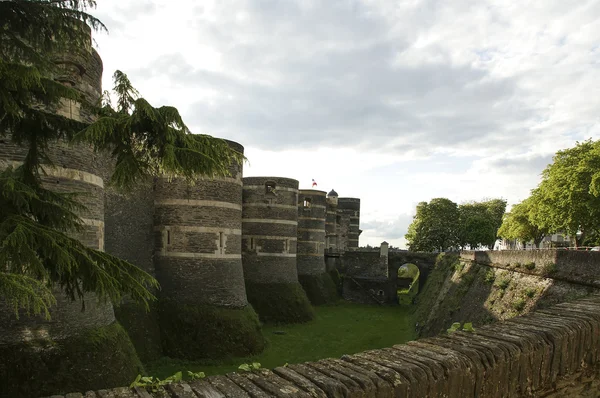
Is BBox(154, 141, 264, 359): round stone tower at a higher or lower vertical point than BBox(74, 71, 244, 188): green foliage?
lower

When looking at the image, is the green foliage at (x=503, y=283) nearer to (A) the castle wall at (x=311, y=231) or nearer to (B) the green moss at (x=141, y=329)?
(B) the green moss at (x=141, y=329)

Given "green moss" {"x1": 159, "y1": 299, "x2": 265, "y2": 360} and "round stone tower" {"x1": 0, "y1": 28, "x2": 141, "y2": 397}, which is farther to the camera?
"green moss" {"x1": 159, "y1": 299, "x2": 265, "y2": 360}

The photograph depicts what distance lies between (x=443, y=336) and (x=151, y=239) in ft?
53.1

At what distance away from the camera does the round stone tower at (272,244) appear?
28.3 metres

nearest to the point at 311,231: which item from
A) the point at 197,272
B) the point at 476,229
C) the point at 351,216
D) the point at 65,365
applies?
the point at 197,272

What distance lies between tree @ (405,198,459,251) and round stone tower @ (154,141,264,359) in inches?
1963

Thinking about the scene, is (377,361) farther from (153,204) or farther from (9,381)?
(153,204)

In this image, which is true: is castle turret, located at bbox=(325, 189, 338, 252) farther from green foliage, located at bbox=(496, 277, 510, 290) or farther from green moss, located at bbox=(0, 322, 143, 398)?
green moss, located at bbox=(0, 322, 143, 398)

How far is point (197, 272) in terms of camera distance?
63.5ft

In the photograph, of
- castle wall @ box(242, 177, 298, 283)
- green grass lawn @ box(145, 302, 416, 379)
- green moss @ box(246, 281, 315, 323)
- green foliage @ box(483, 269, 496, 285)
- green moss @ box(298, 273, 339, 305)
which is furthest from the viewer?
green moss @ box(298, 273, 339, 305)

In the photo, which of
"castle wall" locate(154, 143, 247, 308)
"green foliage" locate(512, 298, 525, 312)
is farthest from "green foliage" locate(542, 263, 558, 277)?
"castle wall" locate(154, 143, 247, 308)

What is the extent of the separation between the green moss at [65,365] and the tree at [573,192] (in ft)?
93.2

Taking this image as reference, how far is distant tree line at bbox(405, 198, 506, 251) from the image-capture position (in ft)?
212

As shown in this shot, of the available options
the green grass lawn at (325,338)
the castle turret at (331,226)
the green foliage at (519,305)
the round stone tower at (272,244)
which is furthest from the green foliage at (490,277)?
the castle turret at (331,226)
